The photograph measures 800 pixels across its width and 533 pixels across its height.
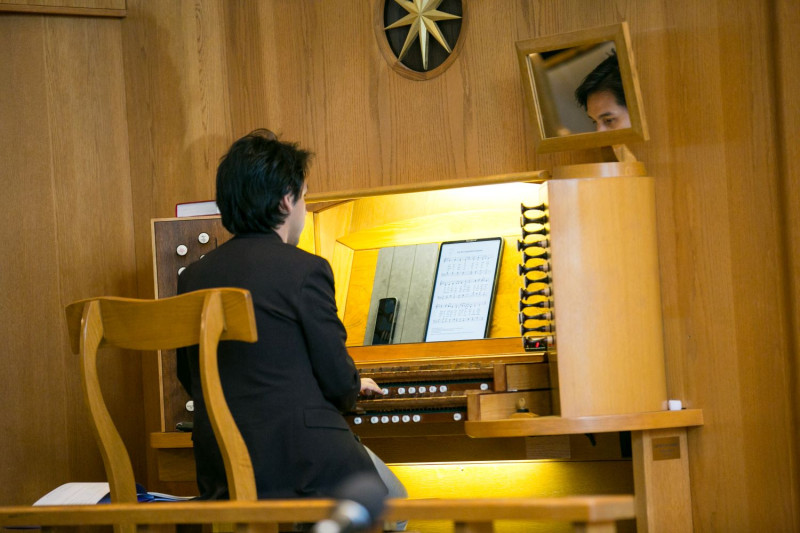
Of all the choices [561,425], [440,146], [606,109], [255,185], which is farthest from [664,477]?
[255,185]

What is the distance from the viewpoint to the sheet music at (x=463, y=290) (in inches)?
136

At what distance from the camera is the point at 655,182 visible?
11.1 feet

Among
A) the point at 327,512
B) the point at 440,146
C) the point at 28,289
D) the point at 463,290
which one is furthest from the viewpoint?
the point at 28,289

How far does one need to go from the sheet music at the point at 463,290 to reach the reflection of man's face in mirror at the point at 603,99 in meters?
A: 0.60

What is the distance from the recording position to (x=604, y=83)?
3184 mm

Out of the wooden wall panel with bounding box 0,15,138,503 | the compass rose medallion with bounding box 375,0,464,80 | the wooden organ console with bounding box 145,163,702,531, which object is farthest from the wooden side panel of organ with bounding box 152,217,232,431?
the compass rose medallion with bounding box 375,0,464,80

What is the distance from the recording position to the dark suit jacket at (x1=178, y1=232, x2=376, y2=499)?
2.26 meters

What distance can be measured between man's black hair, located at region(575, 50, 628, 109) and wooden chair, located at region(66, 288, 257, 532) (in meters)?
1.67

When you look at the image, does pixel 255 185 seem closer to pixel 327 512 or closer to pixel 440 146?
pixel 327 512

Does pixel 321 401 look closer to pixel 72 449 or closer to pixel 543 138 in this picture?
pixel 543 138

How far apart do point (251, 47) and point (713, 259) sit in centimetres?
209

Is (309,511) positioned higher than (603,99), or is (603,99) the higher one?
(603,99)

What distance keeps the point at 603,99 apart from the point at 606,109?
4 centimetres

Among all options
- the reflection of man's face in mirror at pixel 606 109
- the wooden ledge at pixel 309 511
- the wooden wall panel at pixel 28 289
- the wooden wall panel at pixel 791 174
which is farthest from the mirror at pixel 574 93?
the wooden wall panel at pixel 28 289
